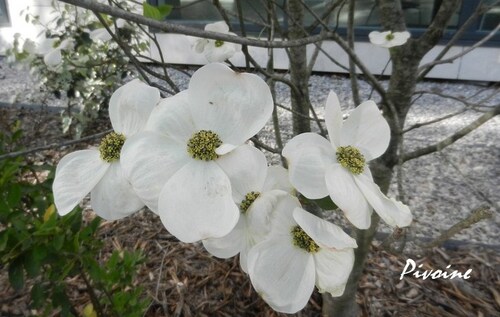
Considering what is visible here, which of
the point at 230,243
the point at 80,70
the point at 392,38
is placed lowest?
the point at 80,70

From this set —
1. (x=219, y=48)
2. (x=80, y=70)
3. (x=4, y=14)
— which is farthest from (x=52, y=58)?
(x=4, y=14)

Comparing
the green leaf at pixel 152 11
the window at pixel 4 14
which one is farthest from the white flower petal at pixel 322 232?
the window at pixel 4 14

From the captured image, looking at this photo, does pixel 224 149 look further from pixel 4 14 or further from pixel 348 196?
pixel 4 14

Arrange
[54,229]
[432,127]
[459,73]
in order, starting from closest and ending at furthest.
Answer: [54,229] → [432,127] → [459,73]

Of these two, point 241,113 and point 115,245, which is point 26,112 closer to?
point 115,245

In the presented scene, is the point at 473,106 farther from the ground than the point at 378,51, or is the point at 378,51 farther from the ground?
the point at 473,106

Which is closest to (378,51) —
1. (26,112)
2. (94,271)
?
(26,112)

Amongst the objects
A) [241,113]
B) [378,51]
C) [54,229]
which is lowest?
[378,51]
